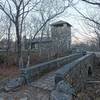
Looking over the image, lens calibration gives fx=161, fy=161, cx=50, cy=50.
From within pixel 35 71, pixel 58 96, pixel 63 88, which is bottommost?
pixel 58 96

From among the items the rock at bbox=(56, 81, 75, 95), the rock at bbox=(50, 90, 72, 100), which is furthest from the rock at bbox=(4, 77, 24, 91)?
the rock at bbox=(56, 81, 75, 95)

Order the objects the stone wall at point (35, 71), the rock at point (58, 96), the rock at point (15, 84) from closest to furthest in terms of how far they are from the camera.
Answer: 1. the rock at point (58, 96)
2. the rock at point (15, 84)
3. the stone wall at point (35, 71)

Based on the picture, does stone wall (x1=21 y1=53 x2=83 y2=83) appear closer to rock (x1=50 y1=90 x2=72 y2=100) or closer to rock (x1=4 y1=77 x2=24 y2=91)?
rock (x1=4 y1=77 x2=24 y2=91)

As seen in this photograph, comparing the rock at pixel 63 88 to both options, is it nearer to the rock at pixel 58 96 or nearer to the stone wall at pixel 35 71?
the rock at pixel 58 96

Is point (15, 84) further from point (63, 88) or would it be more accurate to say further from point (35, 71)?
point (63, 88)

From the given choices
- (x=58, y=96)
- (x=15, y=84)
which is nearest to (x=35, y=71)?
(x=15, y=84)

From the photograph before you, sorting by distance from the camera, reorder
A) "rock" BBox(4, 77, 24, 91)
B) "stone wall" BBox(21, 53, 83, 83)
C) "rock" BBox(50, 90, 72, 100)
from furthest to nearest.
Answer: "stone wall" BBox(21, 53, 83, 83) → "rock" BBox(4, 77, 24, 91) → "rock" BBox(50, 90, 72, 100)

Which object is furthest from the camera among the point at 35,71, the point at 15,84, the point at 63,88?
the point at 35,71

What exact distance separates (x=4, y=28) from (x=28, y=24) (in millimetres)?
7608

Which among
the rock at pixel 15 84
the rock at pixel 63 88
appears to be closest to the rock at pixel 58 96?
the rock at pixel 63 88

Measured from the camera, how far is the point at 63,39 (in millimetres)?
30141

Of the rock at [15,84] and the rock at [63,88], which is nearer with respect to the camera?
the rock at [63,88]

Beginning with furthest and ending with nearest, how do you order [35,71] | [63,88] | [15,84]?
[35,71] < [15,84] < [63,88]

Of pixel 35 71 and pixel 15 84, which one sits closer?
pixel 15 84
